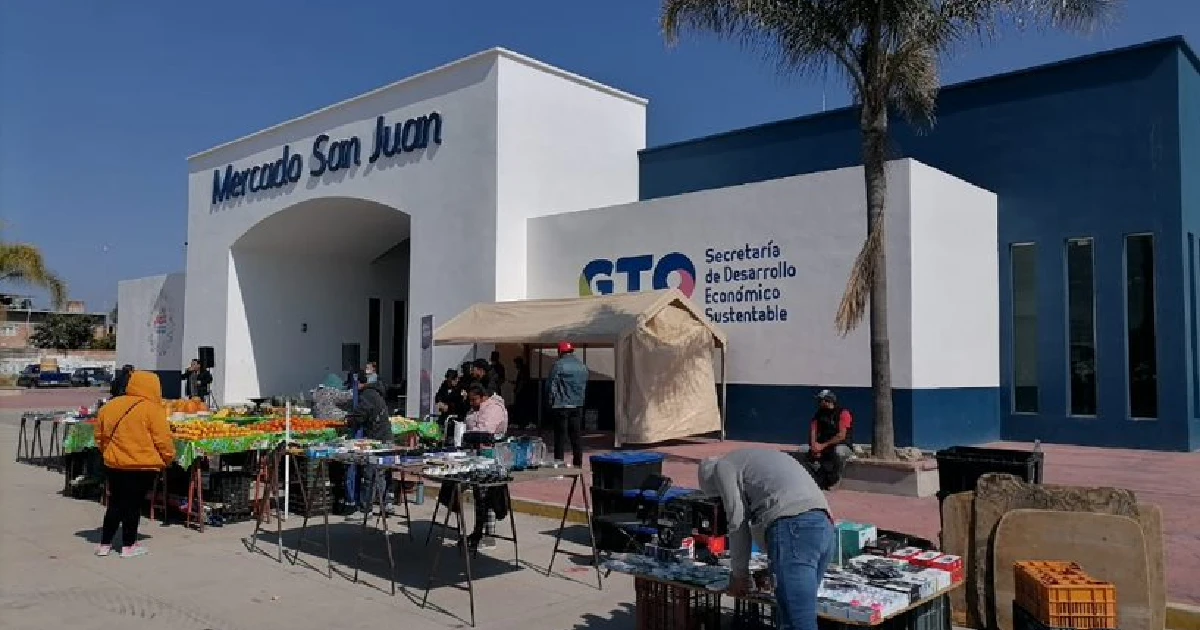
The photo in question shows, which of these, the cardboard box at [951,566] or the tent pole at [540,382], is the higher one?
the tent pole at [540,382]

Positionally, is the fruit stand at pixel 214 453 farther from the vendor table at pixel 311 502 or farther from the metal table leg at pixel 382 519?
the metal table leg at pixel 382 519

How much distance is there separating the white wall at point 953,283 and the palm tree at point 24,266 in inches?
1306

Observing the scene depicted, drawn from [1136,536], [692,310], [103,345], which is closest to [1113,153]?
[692,310]

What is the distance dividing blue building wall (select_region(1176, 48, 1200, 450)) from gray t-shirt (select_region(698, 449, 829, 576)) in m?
14.1

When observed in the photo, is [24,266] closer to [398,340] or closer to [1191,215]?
[398,340]

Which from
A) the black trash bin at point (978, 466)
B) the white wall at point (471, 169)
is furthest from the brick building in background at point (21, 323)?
the black trash bin at point (978, 466)

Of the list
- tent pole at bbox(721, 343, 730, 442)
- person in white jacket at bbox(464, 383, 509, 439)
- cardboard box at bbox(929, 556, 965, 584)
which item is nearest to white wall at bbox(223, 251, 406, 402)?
tent pole at bbox(721, 343, 730, 442)

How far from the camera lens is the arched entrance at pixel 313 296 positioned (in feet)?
86.3

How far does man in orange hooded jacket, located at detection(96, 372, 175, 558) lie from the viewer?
8406 millimetres

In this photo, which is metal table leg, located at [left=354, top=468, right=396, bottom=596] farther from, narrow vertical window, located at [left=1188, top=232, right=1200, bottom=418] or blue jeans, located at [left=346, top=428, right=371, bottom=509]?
narrow vertical window, located at [left=1188, top=232, right=1200, bottom=418]

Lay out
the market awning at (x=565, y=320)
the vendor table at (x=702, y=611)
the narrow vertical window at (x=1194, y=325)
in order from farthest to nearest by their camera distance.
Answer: the narrow vertical window at (x=1194, y=325) < the market awning at (x=565, y=320) < the vendor table at (x=702, y=611)

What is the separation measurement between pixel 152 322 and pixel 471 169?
59.7 ft

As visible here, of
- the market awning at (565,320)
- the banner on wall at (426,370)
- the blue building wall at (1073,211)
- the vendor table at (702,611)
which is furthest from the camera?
the blue building wall at (1073,211)

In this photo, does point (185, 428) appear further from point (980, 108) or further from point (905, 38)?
point (980, 108)
